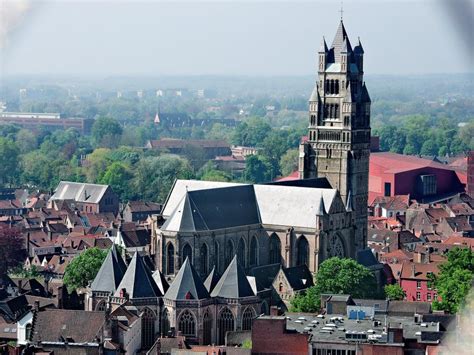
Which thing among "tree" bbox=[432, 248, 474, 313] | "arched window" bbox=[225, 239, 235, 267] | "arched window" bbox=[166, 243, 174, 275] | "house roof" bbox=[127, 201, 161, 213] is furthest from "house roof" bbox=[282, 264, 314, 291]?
"house roof" bbox=[127, 201, 161, 213]

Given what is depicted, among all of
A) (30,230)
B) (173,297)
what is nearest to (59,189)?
(30,230)

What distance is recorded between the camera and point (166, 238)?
93.8 m

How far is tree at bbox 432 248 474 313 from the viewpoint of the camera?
88.5 metres

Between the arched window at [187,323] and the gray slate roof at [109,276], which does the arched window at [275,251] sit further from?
the arched window at [187,323]

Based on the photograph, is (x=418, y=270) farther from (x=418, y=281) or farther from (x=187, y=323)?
(x=187, y=323)

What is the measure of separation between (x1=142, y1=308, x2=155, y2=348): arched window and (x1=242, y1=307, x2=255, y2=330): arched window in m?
5.17

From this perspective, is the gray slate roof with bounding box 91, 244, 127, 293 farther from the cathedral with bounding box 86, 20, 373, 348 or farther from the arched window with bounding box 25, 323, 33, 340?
the arched window with bounding box 25, 323, 33, 340

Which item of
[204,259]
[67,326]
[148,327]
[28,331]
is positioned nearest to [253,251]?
[204,259]

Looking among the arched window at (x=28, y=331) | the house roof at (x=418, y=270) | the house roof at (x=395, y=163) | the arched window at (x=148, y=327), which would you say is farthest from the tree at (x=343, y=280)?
the house roof at (x=395, y=163)

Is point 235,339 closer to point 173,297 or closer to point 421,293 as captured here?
point 173,297

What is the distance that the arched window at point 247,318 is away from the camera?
8644 centimetres

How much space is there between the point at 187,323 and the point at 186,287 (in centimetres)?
202

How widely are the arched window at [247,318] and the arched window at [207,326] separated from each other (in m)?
1.93

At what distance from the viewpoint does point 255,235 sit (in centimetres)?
10025
